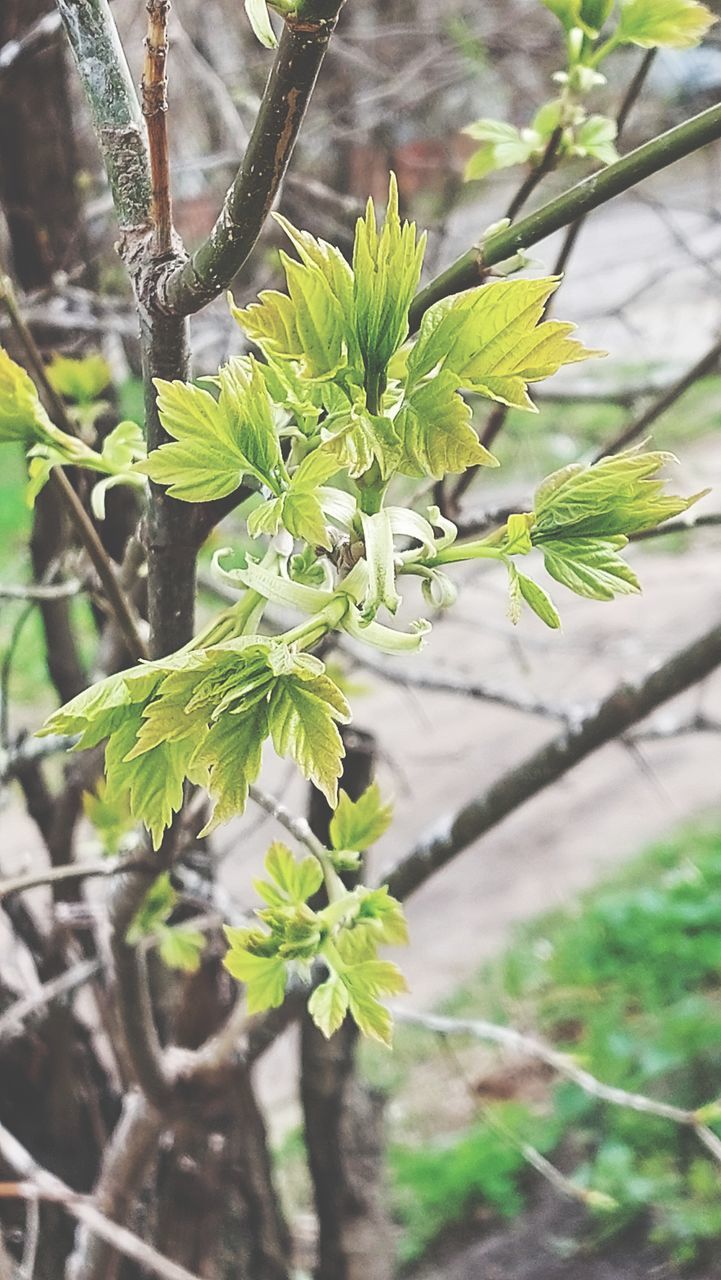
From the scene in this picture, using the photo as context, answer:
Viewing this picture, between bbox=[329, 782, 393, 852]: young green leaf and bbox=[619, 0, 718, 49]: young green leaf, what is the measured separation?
0.56 metres

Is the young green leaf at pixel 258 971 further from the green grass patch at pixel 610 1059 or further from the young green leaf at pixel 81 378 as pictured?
the green grass patch at pixel 610 1059

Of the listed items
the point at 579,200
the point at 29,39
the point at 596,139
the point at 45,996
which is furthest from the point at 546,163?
the point at 45,996

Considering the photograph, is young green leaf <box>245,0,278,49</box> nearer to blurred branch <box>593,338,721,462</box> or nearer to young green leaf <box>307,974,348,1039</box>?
young green leaf <box>307,974,348,1039</box>

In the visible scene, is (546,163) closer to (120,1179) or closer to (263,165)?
(263,165)

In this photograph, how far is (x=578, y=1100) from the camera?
2.21m

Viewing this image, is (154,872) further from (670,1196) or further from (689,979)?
(689,979)

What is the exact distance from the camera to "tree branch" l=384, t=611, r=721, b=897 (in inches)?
42.8

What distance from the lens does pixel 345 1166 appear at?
1.83 m

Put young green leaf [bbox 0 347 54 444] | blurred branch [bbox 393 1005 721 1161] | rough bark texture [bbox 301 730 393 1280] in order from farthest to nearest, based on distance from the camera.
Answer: rough bark texture [bbox 301 730 393 1280]
blurred branch [bbox 393 1005 721 1161]
young green leaf [bbox 0 347 54 444]

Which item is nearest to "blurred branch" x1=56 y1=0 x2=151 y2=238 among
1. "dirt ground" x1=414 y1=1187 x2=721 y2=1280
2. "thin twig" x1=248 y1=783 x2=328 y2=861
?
"thin twig" x1=248 y1=783 x2=328 y2=861

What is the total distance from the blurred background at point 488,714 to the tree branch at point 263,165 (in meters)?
0.16

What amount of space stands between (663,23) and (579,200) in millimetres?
379

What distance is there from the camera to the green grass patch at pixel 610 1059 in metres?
1.97

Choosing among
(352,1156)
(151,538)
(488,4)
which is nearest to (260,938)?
(151,538)
